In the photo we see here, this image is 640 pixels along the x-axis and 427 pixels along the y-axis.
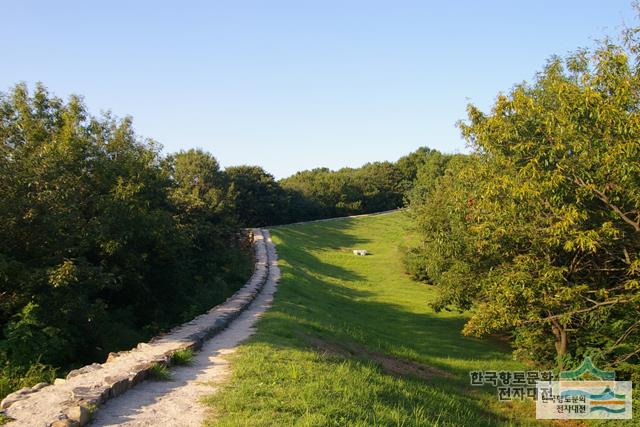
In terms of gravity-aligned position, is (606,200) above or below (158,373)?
above

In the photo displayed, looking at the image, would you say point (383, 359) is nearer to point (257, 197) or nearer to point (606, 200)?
point (606, 200)

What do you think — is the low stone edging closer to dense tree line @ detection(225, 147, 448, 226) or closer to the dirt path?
the dirt path

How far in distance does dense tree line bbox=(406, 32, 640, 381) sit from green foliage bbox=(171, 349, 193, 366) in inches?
242

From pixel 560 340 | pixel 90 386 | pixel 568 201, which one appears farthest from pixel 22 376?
pixel 560 340

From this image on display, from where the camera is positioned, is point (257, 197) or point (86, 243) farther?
point (257, 197)

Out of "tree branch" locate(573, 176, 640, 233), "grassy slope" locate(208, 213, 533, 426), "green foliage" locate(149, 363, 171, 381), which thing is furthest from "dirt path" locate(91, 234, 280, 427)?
"tree branch" locate(573, 176, 640, 233)

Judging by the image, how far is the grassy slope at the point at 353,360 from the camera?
21.2ft

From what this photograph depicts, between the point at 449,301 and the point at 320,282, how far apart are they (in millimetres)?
13213

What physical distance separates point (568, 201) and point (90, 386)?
27.2ft

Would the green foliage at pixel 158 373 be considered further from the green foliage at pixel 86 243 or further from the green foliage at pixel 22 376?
the green foliage at pixel 86 243

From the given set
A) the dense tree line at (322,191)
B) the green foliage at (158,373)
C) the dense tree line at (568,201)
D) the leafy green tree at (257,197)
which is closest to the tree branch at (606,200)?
the dense tree line at (568,201)

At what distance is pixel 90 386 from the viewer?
6980mm

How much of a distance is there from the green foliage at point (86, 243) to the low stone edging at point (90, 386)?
1.71 metres

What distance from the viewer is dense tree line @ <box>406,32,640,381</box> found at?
771 cm
